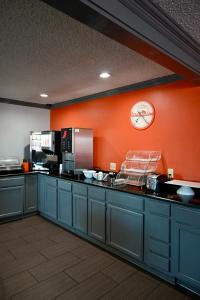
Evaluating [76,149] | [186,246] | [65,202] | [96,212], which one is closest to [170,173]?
[186,246]

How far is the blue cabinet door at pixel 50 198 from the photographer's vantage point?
364 centimetres

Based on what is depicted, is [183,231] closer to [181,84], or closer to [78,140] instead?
[181,84]

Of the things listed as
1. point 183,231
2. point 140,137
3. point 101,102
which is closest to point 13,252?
point 183,231

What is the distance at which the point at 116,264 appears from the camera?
2.48 meters

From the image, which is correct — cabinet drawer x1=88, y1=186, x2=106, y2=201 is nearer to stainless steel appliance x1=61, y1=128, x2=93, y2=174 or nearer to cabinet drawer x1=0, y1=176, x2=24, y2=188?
stainless steel appliance x1=61, y1=128, x2=93, y2=174

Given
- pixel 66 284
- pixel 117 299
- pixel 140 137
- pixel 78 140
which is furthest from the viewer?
pixel 78 140

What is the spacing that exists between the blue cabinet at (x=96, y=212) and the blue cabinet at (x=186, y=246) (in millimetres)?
969

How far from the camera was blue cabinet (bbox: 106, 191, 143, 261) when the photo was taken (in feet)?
7.74

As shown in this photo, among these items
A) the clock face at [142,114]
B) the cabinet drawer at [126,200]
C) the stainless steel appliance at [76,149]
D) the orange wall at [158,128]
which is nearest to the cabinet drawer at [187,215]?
the cabinet drawer at [126,200]

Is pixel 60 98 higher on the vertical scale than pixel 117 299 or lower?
higher

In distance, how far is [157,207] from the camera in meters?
2.18

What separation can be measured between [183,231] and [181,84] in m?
1.74

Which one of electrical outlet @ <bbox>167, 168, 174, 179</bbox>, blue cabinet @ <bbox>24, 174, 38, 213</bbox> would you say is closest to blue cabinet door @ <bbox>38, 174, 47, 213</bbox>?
blue cabinet @ <bbox>24, 174, 38, 213</bbox>

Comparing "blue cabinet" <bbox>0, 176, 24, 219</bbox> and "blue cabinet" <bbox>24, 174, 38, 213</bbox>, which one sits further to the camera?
"blue cabinet" <bbox>24, 174, 38, 213</bbox>
